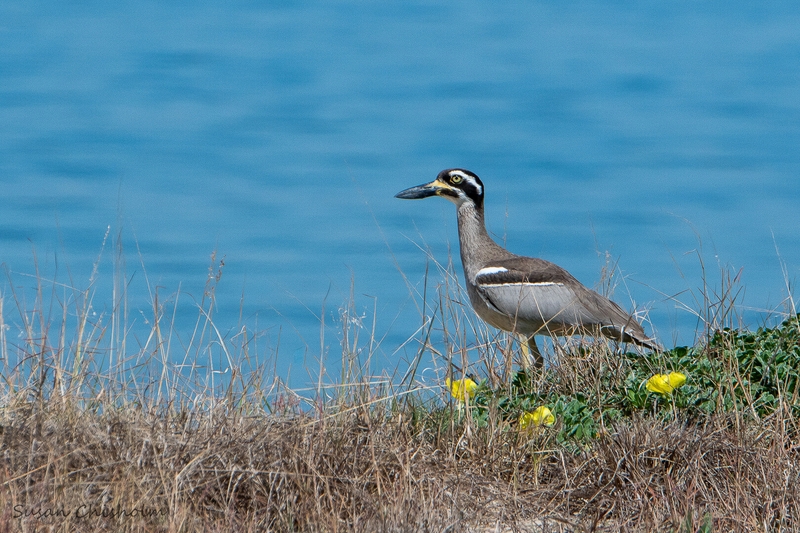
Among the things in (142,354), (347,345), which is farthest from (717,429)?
(142,354)

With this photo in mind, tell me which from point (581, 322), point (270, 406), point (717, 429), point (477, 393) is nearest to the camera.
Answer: point (717, 429)

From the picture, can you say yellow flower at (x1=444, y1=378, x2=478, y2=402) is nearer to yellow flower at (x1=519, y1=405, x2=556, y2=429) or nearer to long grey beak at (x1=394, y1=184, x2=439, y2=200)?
yellow flower at (x1=519, y1=405, x2=556, y2=429)

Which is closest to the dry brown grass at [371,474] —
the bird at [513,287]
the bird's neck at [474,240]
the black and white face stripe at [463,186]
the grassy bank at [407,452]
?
the grassy bank at [407,452]

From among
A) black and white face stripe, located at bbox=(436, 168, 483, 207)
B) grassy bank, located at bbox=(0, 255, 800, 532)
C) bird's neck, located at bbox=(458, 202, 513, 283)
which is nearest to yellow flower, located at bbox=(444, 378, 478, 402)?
grassy bank, located at bbox=(0, 255, 800, 532)

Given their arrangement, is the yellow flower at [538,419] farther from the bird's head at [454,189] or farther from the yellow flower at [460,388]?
the bird's head at [454,189]

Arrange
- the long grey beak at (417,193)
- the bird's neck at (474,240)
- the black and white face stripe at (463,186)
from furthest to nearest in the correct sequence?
the long grey beak at (417,193) < the black and white face stripe at (463,186) < the bird's neck at (474,240)

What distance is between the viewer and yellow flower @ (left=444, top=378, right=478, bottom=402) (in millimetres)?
4688

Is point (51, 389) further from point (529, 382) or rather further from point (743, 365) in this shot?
point (743, 365)

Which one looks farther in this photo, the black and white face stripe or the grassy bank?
the black and white face stripe

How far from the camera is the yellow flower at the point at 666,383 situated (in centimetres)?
472

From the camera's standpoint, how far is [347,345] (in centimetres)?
484

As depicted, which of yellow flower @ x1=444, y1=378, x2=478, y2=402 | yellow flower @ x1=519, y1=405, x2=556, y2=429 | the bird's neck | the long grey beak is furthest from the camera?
the long grey beak

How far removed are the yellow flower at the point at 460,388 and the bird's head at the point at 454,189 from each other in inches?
112

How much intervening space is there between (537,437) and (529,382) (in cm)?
75
